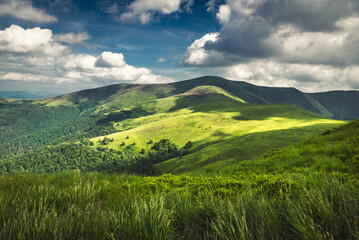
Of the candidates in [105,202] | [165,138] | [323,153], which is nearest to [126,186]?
[105,202]

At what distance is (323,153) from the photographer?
36.7ft

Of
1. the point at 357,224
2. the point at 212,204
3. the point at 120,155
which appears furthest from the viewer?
the point at 120,155

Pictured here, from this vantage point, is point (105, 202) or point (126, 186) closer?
point (105, 202)

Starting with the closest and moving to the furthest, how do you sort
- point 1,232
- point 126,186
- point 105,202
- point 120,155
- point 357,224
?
point 1,232 < point 357,224 < point 105,202 < point 126,186 < point 120,155

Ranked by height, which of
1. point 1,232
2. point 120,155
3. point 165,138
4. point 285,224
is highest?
point 1,232

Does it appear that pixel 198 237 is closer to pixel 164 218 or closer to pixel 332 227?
pixel 164 218

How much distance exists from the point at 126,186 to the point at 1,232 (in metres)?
4.77

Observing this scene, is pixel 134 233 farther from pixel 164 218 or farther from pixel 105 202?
pixel 105 202

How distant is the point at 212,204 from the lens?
4.24m

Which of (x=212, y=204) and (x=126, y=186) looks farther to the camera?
(x=126, y=186)

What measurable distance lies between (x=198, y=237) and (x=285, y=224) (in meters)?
1.69

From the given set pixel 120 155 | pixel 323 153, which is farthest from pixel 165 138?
pixel 323 153

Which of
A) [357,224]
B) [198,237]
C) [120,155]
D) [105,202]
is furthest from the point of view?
[120,155]

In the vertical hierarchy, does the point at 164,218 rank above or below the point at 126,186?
above
